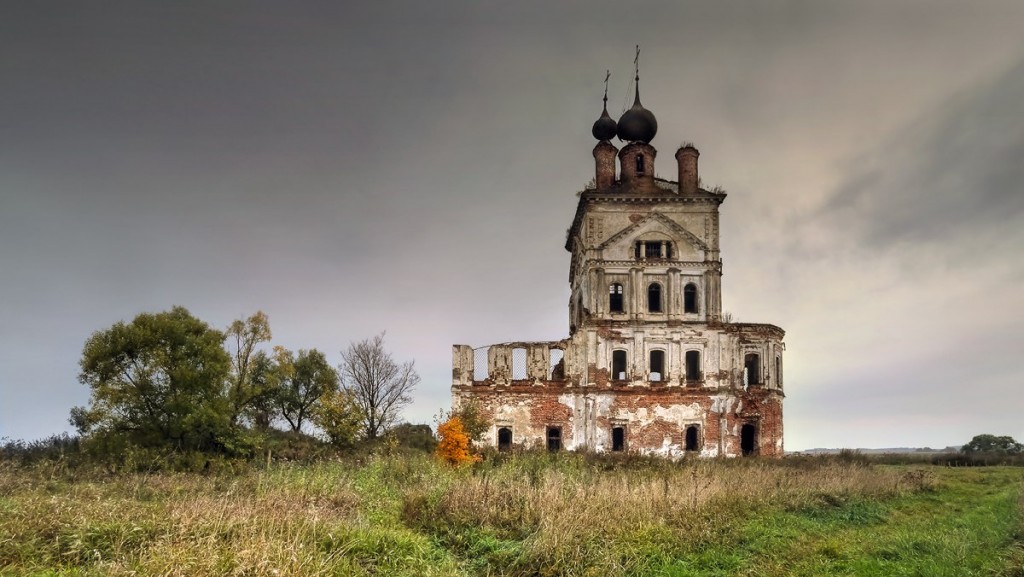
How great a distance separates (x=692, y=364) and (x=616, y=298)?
4795mm

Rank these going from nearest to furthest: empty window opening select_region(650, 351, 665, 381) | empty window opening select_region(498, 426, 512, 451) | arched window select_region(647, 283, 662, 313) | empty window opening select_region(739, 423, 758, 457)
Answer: empty window opening select_region(498, 426, 512, 451) → empty window opening select_region(739, 423, 758, 457) → arched window select_region(647, 283, 662, 313) → empty window opening select_region(650, 351, 665, 381)

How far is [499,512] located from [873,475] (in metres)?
13.9

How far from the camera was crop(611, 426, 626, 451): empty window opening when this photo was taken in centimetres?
3059

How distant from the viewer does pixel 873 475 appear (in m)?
19.4

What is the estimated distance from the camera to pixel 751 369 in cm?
3241

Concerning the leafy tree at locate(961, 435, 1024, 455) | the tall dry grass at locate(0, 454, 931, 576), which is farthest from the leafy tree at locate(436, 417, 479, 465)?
the leafy tree at locate(961, 435, 1024, 455)

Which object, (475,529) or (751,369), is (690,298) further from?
(475,529)

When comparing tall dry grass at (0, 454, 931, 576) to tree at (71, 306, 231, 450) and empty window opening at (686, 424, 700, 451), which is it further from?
empty window opening at (686, 424, 700, 451)

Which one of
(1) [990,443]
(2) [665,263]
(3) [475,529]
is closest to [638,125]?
(2) [665,263]

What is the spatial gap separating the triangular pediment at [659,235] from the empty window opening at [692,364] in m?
4.67

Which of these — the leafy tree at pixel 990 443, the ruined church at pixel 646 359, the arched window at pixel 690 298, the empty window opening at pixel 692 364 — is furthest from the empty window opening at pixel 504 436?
the leafy tree at pixel 990 443

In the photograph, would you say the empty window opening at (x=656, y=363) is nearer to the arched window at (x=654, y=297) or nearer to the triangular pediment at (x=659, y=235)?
the arched window at (x=654, y=297)

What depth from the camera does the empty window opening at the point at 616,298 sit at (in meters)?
32.1

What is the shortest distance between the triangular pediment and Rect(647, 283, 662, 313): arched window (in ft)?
5.88
